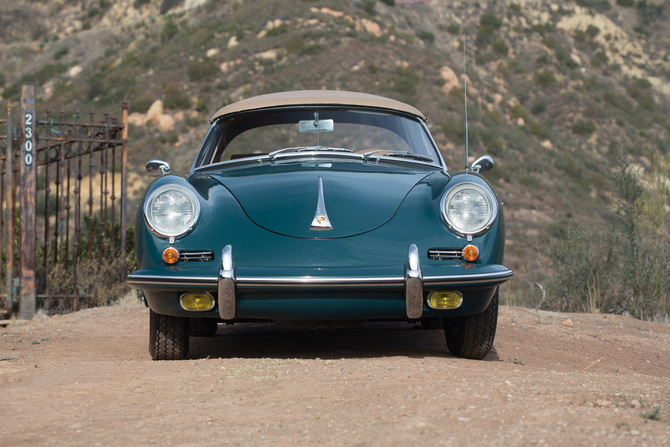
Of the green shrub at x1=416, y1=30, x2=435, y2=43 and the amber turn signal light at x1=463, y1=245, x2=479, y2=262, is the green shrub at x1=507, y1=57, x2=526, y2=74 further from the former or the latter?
the amber turn signal light at x1=463, y1=245, x2=479, y2=262

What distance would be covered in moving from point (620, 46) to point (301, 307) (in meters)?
48.8

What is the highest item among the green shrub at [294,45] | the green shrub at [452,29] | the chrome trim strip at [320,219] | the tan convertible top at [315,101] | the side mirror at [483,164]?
the green shrub at [452,29]

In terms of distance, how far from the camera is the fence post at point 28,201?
24.7 feet

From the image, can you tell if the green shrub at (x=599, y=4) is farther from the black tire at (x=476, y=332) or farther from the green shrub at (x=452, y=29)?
the black tire at (x=476, y=332)

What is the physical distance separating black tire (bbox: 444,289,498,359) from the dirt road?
111 millimetres

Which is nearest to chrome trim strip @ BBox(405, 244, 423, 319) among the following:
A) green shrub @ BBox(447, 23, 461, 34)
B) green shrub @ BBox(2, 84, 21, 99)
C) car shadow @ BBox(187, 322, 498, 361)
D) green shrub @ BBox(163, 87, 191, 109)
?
car shadow @ BBox(187, 322, 498, 361)

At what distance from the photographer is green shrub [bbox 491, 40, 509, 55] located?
40.3 meters

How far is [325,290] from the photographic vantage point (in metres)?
3.15

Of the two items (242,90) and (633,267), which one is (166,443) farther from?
(242,90)

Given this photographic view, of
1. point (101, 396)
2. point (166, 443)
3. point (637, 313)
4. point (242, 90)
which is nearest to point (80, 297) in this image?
point (101, 396)

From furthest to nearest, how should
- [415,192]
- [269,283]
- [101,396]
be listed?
[415,192], [269,283], [101,396]

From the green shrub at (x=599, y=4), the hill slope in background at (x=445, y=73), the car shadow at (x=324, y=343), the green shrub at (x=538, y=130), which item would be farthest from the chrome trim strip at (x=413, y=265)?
the green shrub at (x=599, y=4)

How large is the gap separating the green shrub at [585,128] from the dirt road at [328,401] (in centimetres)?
3252

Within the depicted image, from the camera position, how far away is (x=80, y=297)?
8328mm
